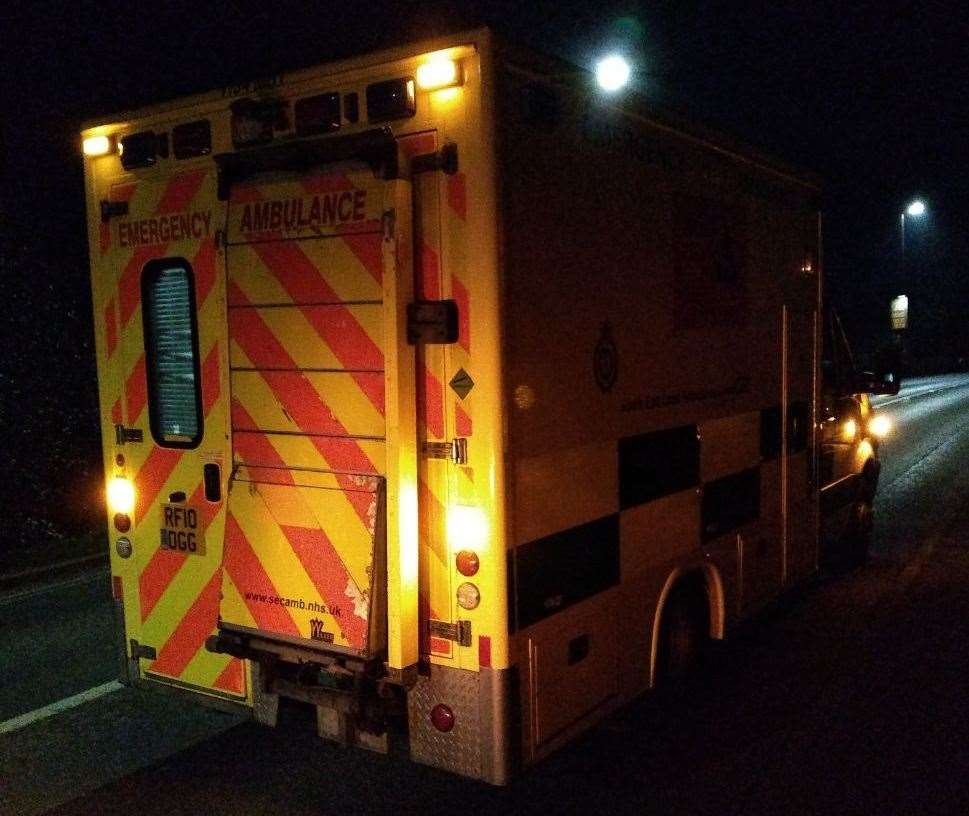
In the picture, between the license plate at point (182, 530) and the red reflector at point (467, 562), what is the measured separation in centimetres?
132

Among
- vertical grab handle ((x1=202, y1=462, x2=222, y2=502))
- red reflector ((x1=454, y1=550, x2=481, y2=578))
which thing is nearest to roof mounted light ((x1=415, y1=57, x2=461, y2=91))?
red reflector ((x1=454, y1=550, x2=481, y2=578))

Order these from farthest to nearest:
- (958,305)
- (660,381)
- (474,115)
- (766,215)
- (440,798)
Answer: (958,305), (766,215), (660,381), (440,798), (474,115)

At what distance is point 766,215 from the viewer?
222 inches

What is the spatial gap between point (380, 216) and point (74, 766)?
117 inches

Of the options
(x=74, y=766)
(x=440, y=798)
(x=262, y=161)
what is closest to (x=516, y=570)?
(x=440, y=798)

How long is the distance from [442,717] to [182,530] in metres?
1.50

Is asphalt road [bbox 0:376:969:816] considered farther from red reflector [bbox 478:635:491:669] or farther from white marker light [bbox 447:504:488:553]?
white marker light [bbox 447:504:488:553]

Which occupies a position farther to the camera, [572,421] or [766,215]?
[766,215]

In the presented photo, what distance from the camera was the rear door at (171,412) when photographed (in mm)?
4246

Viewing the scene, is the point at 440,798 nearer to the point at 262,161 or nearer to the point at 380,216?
the point at 380,216

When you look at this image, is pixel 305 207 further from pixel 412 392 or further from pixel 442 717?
pixel 442 717

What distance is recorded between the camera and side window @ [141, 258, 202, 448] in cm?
434

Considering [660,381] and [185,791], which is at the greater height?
[660,381]

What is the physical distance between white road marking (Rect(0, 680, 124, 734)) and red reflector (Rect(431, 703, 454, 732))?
2.52 meters
